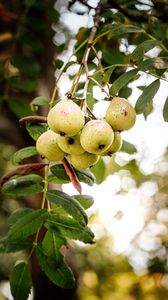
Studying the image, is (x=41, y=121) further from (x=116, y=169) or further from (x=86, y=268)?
(x=86, y=268)

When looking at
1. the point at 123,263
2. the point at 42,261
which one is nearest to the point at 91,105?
the point at 42,261

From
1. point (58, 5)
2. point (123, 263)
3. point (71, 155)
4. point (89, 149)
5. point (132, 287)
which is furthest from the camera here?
point (123, 263)

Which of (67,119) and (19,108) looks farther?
(19,108)

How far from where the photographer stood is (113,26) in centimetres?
141

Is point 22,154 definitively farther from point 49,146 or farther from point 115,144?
point 115,144

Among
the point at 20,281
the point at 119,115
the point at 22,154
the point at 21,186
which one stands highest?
the point at 119,115

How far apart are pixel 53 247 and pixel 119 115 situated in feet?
1.83

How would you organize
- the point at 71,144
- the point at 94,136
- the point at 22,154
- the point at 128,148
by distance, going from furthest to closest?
the point at 128,148, the point at 22,154, the point at 71,144, the point at 94,136

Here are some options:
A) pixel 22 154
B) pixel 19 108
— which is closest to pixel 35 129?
pixel 22 154

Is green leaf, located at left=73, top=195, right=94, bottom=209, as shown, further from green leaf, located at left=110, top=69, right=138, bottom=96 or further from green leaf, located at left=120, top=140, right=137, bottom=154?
green leaf, located at left=110, top=69, right=138, bottom=96

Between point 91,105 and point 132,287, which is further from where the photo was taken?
point 132,287

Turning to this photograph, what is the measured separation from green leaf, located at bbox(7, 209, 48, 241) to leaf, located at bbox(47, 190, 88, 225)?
0.22 ft

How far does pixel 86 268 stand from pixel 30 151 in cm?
475

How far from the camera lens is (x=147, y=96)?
4.33ft
